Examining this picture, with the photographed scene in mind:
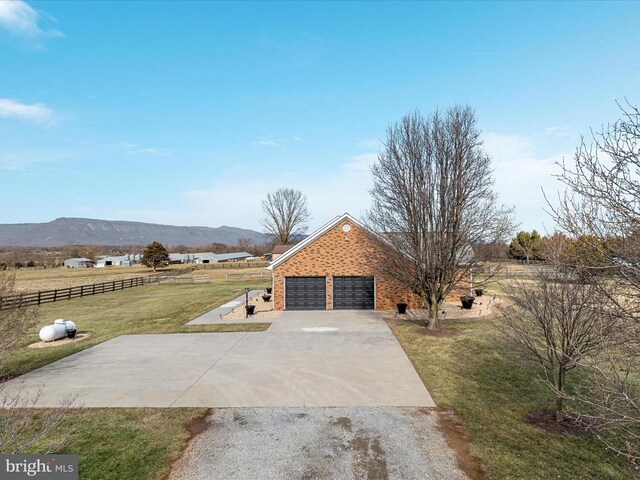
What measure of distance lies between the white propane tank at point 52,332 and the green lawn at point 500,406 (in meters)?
16.6

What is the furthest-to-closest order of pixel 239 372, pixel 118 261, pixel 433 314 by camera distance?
pixel 118 261, pixel 433 314, pixel 239 372

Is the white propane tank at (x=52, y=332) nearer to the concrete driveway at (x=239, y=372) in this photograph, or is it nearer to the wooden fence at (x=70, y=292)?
the concrete driveway at (x=239, y=372)

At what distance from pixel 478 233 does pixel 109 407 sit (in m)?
15.5

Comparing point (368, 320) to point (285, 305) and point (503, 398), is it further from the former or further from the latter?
point (503, 398)

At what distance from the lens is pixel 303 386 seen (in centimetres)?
1022

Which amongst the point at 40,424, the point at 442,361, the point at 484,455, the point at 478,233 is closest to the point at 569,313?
the point at 484,455

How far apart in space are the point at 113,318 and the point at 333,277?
48.8 feet

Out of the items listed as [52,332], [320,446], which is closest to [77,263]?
[52,332]

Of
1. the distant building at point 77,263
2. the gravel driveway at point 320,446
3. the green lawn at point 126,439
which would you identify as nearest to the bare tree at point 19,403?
the green lawn at point 126,439

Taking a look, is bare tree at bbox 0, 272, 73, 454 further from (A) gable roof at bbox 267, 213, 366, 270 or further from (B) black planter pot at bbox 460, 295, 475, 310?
(B) black planter pot at bbox 460, 295, 475, 310

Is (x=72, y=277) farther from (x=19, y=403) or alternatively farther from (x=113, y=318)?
(x=19, y=403)

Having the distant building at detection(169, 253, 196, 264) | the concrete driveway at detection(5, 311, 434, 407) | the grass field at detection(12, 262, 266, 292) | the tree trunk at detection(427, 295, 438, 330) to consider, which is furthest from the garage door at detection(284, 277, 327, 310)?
the distant building at detection(169, 253, 196, 264)

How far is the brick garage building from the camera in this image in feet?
74.9

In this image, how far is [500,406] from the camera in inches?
337
